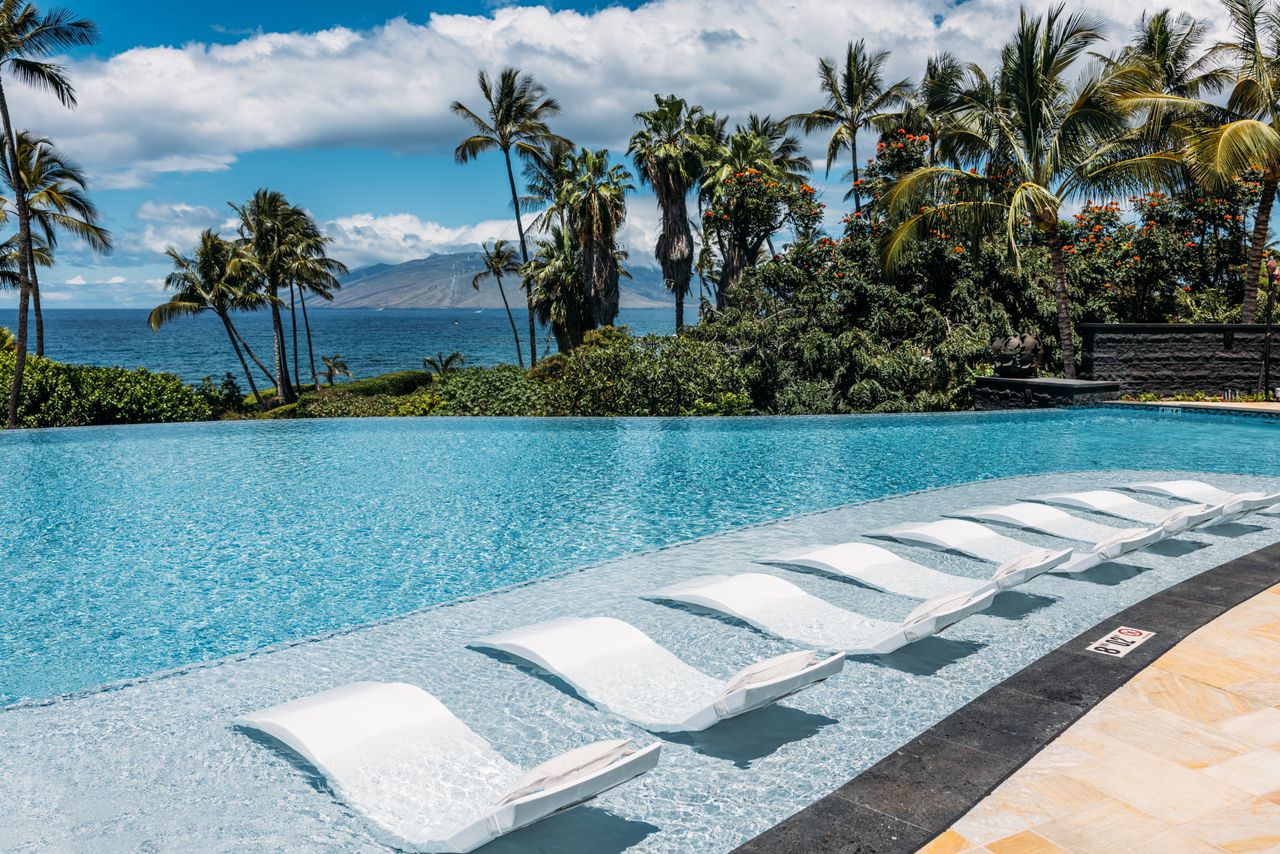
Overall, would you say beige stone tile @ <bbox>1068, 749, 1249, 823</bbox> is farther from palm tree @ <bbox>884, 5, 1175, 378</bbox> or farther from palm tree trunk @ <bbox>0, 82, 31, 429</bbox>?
palm tree trunk @ <bbox>0, 82, 31, 429</bbox>

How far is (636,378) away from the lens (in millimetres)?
15852

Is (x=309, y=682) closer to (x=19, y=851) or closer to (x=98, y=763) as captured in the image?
(x=98, y=763)

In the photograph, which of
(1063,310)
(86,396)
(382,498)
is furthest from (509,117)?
(382,498)

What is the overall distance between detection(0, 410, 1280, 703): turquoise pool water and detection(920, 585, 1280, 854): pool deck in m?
4.28

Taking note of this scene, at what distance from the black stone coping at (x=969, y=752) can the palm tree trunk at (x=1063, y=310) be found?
1214 cm

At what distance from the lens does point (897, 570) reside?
5660 millimetres

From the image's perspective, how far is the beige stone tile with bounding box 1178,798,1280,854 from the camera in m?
2.69

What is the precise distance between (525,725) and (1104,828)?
7.96ft

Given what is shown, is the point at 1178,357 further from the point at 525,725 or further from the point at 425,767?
the point at 425,767

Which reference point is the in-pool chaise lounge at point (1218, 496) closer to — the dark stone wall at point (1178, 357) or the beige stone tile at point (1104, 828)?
the beige stone tile at point (1104, 828)

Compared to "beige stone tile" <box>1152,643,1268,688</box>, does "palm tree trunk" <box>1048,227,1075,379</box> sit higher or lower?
higher

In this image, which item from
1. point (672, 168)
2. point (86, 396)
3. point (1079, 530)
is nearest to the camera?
point (1079, 530)

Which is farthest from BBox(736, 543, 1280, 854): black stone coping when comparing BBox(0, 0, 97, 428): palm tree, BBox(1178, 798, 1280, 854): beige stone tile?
BBox(0, 0, 97, 428): palm tree

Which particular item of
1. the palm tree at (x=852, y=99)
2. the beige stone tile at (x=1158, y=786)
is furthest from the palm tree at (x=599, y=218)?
the beige stone tile at (x=1158, y=786)
